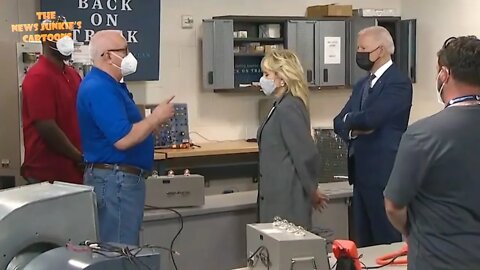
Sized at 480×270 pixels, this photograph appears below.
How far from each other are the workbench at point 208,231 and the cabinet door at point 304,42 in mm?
2760

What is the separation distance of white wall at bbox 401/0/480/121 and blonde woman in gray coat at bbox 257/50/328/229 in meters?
3.87

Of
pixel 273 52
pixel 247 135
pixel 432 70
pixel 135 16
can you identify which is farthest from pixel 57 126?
pixel 432 70

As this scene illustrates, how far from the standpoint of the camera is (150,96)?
21.1ft

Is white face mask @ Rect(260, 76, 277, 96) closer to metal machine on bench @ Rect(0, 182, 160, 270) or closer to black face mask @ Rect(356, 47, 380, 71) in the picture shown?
black face mask @ Rect(356, 47, 380, 71)

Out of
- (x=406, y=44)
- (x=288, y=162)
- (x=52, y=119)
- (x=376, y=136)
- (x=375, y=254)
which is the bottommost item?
(x=375, y=254)

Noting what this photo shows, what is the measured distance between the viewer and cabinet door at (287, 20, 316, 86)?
6.69 meters

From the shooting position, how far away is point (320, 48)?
6844 mm

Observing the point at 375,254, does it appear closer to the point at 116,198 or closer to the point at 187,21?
the point at 116,198

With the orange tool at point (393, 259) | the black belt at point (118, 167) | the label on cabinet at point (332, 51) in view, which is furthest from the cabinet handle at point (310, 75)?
the orange tool at point (393, 259)

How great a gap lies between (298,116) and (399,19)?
4186 millimetres

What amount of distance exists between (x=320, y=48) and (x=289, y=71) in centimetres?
335

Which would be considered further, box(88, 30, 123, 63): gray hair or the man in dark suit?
the man in dark suit

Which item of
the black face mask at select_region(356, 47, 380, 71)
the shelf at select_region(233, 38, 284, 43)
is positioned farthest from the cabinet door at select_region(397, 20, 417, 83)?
the black face mask at select_region(356, 47, 380, 71)

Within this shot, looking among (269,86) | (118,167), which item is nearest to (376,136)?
(269,86)
